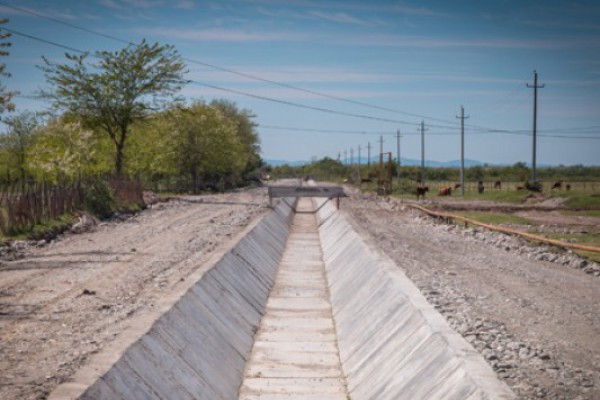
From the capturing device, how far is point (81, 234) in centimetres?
2306

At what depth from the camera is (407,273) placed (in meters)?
15.6

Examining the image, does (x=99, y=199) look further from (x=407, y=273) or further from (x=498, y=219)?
(x=498, y=219)

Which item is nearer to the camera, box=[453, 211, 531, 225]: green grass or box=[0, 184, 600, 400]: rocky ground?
box=[0, 184, 600, 400]: rocky ground

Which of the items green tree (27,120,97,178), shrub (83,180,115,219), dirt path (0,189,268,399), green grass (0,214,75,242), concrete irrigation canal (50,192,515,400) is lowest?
concrete irrigation canal (50,192,515,400)

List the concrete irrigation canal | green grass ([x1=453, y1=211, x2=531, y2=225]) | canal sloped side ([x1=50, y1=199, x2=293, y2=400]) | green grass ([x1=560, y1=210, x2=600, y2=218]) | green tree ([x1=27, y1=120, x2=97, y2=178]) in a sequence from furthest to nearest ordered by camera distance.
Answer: green tree ([x1=27, y1=120, x2=97, y2=178]) → green grass ([x1=560, y1=210, x2=600, y2=218]) → green grass ([x1=453, y1=211, x2=531, y2=225]) → the concrete irrigation canal → canal sloped side ([x1=50, y1=199, x2=293, y2=400])

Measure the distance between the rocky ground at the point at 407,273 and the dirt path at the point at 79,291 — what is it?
23 millimetres

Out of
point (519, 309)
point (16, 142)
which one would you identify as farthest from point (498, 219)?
point (16, 142)

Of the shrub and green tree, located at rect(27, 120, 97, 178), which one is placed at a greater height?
green tree, located at rect(27, 120, 97, 178)

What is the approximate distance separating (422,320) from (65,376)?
16.2ft

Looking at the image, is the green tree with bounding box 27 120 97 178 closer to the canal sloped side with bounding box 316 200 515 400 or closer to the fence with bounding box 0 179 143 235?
the fence with bounding box 0 179 143 235

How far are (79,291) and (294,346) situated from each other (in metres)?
4.17

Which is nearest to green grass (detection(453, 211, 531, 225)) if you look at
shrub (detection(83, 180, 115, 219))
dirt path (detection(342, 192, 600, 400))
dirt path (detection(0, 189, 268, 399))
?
dirt path (detection(342, 192, 600, 400))

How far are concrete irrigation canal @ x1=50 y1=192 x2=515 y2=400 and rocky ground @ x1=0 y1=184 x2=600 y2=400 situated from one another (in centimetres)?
52

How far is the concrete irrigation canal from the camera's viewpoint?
25.1ft
